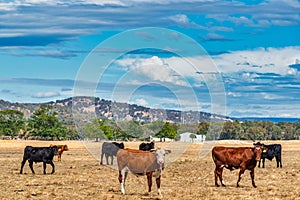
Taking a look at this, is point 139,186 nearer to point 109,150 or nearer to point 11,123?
point 109,150

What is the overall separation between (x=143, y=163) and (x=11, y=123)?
148621 mm

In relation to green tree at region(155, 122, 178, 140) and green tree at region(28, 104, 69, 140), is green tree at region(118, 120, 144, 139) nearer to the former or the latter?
green tree at region(155, 122, 178, 140)

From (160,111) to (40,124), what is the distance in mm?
125922

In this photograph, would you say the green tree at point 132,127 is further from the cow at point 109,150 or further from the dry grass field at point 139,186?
the dry grass field at point 139,186

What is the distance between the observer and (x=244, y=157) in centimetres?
2630

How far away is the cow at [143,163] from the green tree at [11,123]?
14235 cm

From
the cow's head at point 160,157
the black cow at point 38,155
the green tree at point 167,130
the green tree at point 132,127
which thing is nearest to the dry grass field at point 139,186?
the black cow at point 38,155

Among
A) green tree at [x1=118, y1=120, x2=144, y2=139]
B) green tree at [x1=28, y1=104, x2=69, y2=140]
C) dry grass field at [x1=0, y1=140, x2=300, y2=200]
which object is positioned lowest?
dry grass field at [x1=0, y1=140, x2=300, y2=200]

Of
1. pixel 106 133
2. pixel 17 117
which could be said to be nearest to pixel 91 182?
pixel 106 133

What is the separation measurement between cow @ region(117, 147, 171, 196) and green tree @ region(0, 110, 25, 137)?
142354mm

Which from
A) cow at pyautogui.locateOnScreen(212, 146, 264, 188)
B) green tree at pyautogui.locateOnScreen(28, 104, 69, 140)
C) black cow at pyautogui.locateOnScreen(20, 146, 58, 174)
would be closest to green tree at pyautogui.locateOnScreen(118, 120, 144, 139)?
black cow at pyautogui.locateOnScreen(20, 146, 58, 174)

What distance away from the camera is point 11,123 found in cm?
16688

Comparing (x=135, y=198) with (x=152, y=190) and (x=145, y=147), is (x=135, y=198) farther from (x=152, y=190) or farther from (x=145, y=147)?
(x=145, y=147)

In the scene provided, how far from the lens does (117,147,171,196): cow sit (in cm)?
2277
